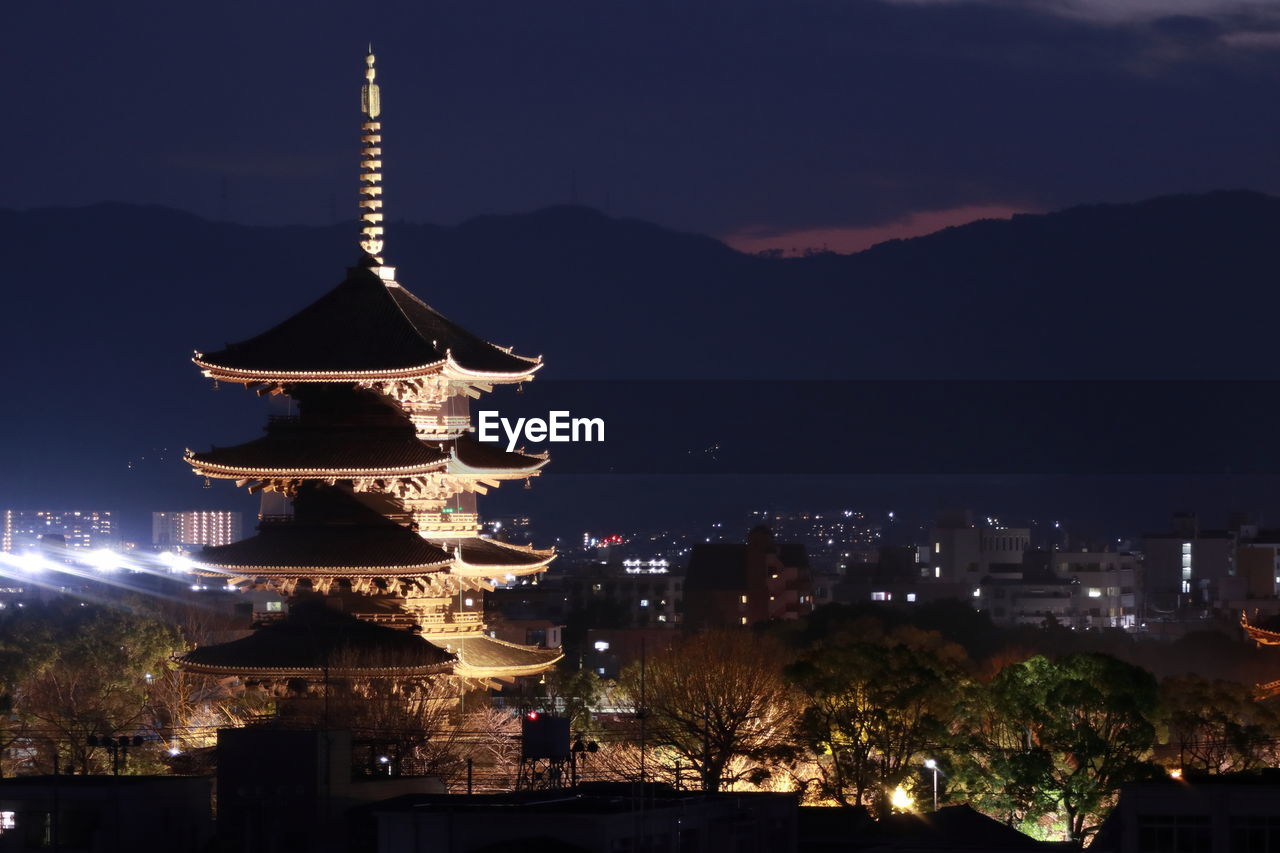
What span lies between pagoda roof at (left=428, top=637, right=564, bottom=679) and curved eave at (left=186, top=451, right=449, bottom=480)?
409 cm

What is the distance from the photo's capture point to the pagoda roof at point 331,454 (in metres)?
56.8

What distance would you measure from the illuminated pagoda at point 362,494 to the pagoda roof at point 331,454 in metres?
0.04

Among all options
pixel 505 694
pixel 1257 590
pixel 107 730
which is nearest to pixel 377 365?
pixel 107 730

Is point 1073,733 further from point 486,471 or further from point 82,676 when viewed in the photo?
point 82,676

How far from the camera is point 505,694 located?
231 ft

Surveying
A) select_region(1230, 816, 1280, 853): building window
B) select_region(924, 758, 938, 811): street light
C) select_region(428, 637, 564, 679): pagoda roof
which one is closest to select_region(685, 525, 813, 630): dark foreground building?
select_region(428, 637, 564, 679): pagoda roof

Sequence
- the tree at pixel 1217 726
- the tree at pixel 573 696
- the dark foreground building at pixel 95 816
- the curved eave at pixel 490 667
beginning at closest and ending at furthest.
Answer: the dark foreground building at pixel 95 816 < the tree at pixel 1217 726 < the curved eave at pixel 490 667 < the tree at pixel 573 696

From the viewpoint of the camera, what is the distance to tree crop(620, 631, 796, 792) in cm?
5478

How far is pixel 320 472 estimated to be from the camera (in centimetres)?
5700

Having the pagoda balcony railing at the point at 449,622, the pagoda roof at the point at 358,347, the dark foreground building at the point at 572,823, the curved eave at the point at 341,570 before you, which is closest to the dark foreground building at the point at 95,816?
the dark foreground building at the point at 572,823

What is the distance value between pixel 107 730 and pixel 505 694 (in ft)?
45.9

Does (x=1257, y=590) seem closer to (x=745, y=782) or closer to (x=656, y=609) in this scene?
(x=656, y=609)

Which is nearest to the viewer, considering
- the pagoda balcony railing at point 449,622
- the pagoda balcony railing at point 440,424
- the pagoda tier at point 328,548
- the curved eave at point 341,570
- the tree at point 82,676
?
the curved eave at point 341,570

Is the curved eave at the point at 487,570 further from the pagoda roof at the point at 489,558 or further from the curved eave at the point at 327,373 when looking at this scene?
the curved eave at the point at 327,373
